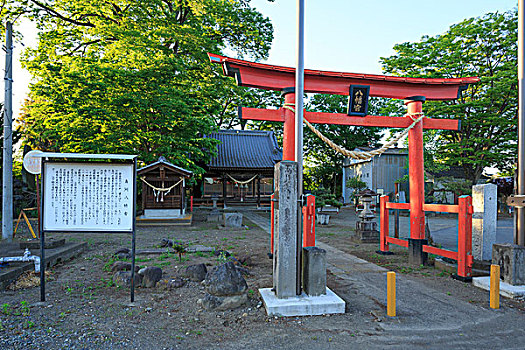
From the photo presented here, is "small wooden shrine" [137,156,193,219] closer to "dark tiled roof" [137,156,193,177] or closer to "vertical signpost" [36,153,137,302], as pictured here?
"dark tiled roof" [137,156,193,177]

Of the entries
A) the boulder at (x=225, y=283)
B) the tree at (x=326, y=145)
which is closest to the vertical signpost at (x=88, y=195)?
the boulder at (x=225, y=283)

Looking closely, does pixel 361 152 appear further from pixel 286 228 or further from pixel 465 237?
pixel 286 228

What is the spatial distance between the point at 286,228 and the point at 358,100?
468 cm

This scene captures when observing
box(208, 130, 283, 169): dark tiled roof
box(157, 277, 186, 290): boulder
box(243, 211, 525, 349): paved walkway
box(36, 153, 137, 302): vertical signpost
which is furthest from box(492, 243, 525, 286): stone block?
box(208, 130, 283, 169): dark tiled roof

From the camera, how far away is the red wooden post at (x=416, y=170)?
7970mm

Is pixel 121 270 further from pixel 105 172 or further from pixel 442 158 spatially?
pixel 442 158

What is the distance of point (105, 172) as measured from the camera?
5098mm

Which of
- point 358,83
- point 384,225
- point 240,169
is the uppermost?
point 358,83

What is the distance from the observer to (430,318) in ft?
14.3

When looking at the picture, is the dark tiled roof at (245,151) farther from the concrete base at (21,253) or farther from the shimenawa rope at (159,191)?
the concrete base at (21,253)

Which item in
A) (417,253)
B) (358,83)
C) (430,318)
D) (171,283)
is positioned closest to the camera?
(430,318)

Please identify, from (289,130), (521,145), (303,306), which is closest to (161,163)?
(289,130)

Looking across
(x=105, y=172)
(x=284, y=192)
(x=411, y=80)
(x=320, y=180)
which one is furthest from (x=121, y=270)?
(x=320, y=180)

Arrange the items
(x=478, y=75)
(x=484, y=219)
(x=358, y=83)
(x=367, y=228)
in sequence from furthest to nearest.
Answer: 1. (x=478, y=75)
2. (x=367, y=228)
3. (x=358, y=83)
4. (x=484, y=219)
